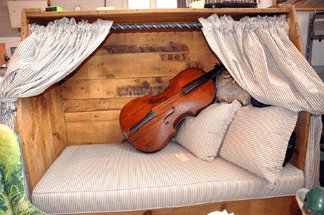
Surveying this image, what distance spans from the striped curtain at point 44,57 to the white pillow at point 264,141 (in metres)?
1.10

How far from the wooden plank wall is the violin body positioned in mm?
305

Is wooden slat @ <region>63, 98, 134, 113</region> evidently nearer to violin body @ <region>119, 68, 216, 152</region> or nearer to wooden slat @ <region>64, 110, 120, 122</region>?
wooden slat @ <region>64, 110, 120, 122</region>

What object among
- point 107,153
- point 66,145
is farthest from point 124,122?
point 66,145

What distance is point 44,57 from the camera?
1.21 meters

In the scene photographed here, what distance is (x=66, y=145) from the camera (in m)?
1.80

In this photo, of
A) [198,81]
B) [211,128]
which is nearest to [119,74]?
[198,81]

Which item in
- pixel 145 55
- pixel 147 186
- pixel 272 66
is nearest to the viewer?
pixel 147 186

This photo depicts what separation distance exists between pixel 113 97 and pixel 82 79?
1.01 ft

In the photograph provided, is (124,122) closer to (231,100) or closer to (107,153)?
(107,153)

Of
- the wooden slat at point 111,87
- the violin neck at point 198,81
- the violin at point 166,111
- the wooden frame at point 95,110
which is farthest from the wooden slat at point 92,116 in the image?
the violin neck at point 198,81

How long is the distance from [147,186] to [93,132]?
897 millimetres

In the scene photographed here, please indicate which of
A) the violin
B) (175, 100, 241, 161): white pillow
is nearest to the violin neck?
the violin

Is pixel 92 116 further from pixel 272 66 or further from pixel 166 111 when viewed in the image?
pixel 272 66

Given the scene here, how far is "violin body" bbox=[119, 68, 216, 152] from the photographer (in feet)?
4.69
